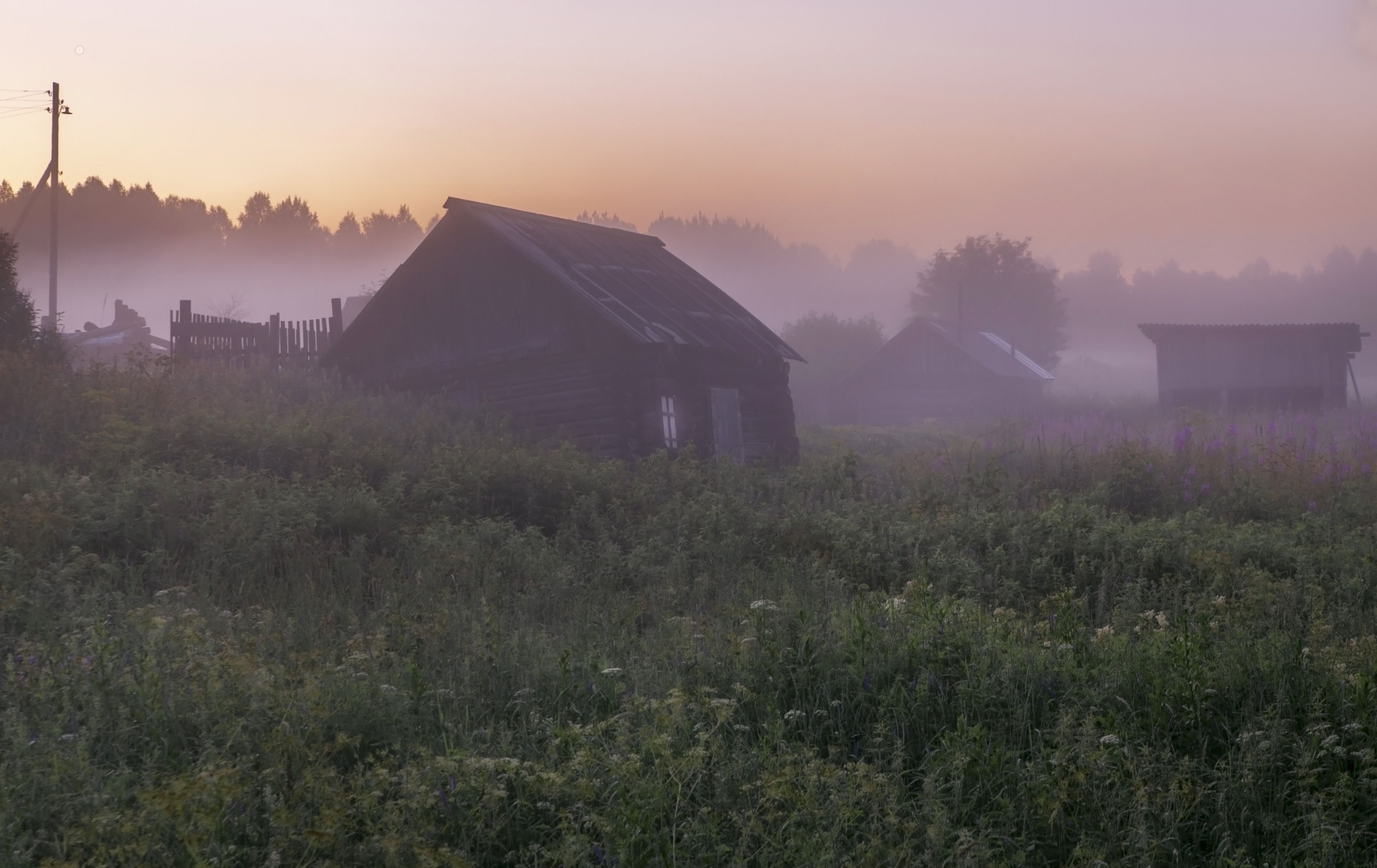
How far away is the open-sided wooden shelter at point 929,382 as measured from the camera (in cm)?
4794

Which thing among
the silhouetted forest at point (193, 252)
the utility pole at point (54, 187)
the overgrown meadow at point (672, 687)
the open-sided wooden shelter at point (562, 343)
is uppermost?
the silhouetted forest at point (193, 252)

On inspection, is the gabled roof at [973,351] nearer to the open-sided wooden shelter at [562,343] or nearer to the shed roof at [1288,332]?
the shed roof at [1288,332]

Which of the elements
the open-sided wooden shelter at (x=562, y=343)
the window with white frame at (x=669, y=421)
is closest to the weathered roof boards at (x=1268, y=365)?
the open-sided wooden shelter at (x=562, y=343)

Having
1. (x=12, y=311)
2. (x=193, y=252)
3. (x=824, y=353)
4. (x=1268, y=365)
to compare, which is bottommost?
(x=1268, y=365)

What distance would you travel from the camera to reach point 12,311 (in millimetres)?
15344

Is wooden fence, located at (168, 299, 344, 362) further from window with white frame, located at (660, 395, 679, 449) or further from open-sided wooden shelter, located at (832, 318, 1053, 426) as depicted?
open-sided wooden shelter, located at (832, 318, 1053, 426)

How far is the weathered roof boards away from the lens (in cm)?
3691

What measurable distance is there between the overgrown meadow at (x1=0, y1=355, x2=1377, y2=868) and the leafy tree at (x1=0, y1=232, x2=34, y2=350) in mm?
6775

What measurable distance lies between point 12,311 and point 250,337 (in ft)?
19.7

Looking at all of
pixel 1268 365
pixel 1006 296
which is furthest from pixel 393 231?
pixel 1268 365

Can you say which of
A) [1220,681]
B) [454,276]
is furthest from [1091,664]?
[454,276]

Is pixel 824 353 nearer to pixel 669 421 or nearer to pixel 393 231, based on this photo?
pixel 669 421

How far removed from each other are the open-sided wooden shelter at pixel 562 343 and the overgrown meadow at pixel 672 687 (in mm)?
7478

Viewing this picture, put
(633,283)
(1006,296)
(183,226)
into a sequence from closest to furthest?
(633,283), (1006,296), (183,226)
